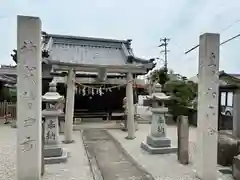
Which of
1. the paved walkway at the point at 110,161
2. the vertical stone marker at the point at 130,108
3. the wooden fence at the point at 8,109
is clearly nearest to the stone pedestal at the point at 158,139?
the paved walkway at the point at 110,161

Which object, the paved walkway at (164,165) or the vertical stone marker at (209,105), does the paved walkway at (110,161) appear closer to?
the paved walkway at (164,165)

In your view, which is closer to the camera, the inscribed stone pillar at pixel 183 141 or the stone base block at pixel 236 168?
the stone base block at pixel 236 168

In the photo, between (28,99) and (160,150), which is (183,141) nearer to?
(160,150)

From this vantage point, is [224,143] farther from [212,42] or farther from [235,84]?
[235,84]

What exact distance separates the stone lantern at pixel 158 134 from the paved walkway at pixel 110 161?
0.90m

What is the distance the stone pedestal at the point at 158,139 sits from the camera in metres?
7.09

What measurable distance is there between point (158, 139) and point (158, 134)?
7.2 inches

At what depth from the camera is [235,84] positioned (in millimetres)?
8930

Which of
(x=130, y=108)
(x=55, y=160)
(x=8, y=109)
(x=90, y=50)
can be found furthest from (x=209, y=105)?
(x=8, y=109)

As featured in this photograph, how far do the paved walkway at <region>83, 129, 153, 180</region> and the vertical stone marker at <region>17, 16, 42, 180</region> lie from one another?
5.12 feet

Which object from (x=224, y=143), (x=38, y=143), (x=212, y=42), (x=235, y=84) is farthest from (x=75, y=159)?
(x=235, y=84)

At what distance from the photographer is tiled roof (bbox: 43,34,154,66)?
14.4m

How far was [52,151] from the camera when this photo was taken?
6215 mm

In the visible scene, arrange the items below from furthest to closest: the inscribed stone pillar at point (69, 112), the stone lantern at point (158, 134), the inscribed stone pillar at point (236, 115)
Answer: the inscribed stone pillar at point (236, 115), the inscribed stone pillar at point (69, 112), the stone lantern at point (158, 134)
